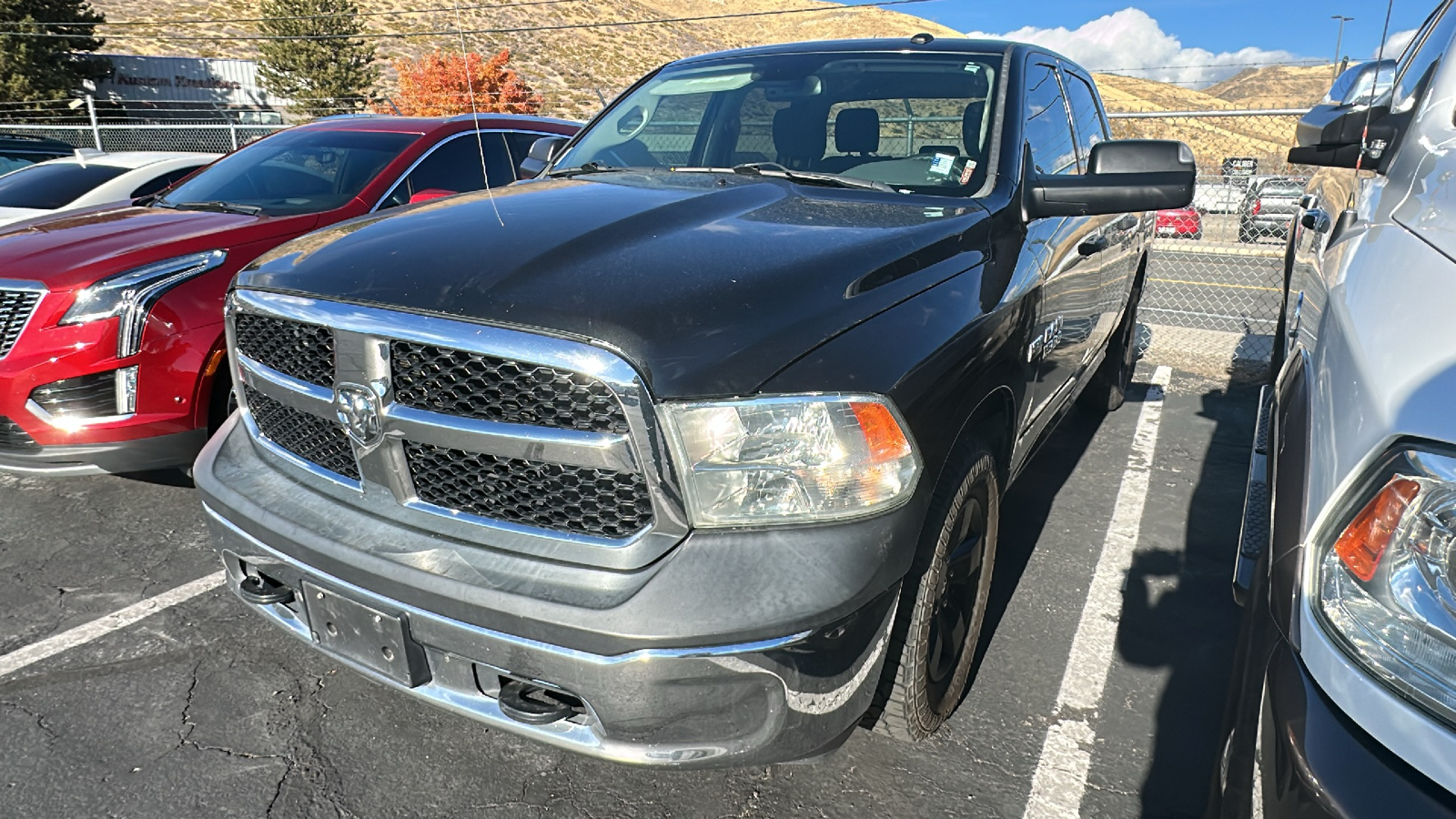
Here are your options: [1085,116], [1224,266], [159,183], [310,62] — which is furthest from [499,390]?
[310,62]

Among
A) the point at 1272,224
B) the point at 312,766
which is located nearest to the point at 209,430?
the point at 312,766

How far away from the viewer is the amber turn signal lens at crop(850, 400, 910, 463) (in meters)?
1.72

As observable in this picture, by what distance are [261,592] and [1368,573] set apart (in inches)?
88.3

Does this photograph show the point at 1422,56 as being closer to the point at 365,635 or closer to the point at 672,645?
the point at 672,645

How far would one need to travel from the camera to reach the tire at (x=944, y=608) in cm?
201

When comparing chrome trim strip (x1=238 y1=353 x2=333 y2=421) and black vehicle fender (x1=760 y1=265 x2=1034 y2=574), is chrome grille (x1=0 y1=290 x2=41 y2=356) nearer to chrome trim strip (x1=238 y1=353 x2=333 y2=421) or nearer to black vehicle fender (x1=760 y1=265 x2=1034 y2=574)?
chrome trim strip (x1=238 y1=353 x2=333 y2=421)

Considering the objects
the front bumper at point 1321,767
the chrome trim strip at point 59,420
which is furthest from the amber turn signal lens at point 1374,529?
the chrome trim strip at point 59,420

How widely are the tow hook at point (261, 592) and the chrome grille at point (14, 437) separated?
1.99 meters

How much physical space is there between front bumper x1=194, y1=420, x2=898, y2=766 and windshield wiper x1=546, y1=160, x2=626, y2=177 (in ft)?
5.75

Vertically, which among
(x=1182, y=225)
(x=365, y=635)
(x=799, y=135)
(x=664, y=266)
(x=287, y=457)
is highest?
(x=799, y=135)

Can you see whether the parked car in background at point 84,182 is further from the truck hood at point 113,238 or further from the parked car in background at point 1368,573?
the parked car in background at point 1368,573

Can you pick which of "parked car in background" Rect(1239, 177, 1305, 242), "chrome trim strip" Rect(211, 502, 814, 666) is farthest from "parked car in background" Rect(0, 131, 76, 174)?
"parked car in background" Rect(1239, 177, 1305, 242)

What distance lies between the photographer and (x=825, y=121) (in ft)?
10.4

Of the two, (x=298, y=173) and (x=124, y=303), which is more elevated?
(x=298, y=173)
